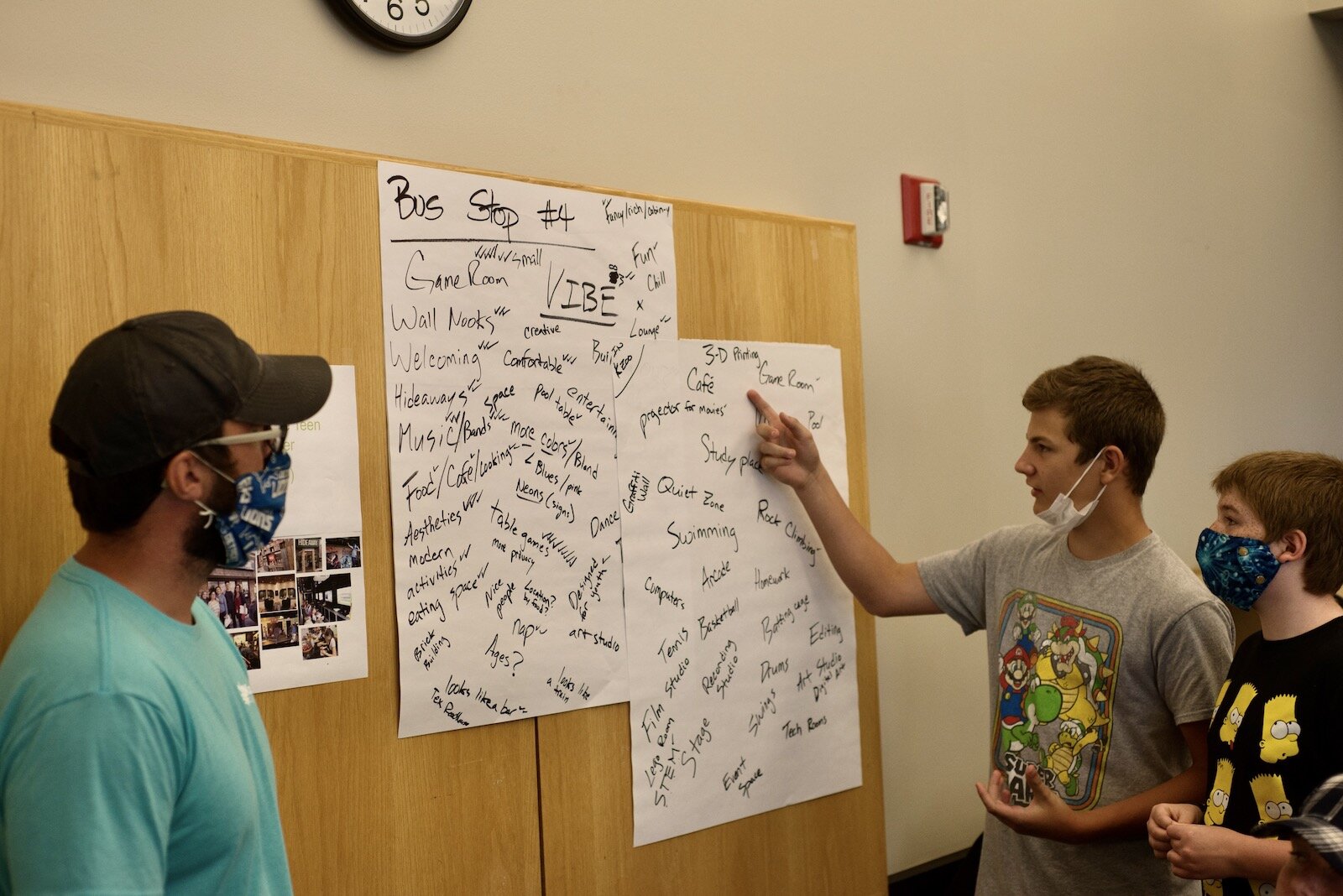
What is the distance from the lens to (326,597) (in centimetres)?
162

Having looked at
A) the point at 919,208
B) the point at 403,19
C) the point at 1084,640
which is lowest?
the point at 1084,640

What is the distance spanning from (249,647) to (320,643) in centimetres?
11

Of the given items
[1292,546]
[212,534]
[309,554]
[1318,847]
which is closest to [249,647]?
[309,554]

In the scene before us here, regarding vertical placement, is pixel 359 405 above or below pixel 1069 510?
above

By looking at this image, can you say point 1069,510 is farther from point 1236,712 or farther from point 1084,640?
point 1236,712

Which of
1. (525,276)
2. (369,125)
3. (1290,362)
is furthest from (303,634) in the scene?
(1290,362)

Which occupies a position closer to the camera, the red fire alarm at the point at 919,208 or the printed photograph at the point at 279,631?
the printed photograph at the point at 279,631

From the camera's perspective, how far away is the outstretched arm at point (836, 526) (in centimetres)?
222

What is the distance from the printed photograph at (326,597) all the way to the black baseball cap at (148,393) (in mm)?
458

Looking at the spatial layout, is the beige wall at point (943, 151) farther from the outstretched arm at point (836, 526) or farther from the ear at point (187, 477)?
the ear at point (187, 477)

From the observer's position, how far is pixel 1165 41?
3.63 m

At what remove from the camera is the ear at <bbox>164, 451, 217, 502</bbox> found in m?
1.17

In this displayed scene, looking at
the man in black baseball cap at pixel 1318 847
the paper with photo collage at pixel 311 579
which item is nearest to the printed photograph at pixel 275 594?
the paper with photo collage at pixel 311 579

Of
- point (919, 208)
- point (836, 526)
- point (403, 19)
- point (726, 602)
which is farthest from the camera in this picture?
point (919, 208)
